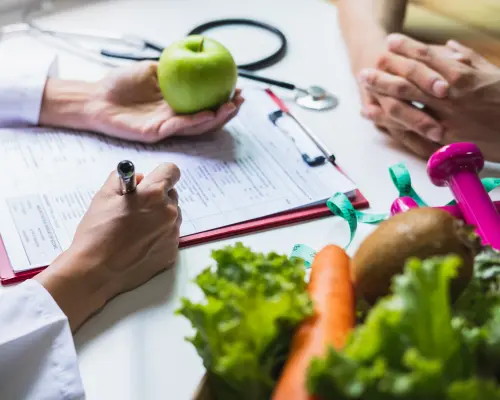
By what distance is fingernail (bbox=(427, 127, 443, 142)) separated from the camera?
0.91m

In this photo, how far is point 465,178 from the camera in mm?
711

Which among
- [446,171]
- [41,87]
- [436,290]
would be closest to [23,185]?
[41,87]

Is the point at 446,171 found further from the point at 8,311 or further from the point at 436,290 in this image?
the point at 8,311

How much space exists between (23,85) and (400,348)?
0.86m

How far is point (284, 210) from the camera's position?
816mm

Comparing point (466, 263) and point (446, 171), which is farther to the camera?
point (446, 171)

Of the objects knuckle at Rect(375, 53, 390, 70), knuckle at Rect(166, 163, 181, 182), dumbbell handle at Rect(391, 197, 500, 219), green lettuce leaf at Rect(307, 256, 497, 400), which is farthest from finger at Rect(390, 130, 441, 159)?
green lettuce leaf at Rect(307, 256, 497, 400)

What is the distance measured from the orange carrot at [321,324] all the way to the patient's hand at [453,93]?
18.3 inches

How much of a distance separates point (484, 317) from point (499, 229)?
0.79 feet

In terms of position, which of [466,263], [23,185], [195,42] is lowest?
[23,185]

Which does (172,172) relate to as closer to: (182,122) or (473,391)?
(182,122)

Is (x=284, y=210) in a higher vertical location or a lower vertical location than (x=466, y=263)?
lower

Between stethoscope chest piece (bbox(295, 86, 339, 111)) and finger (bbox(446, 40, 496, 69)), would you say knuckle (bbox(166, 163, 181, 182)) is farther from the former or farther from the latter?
finger (bbox(446, 40, 496, 69))

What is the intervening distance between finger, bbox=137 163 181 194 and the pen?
0.06 ft
